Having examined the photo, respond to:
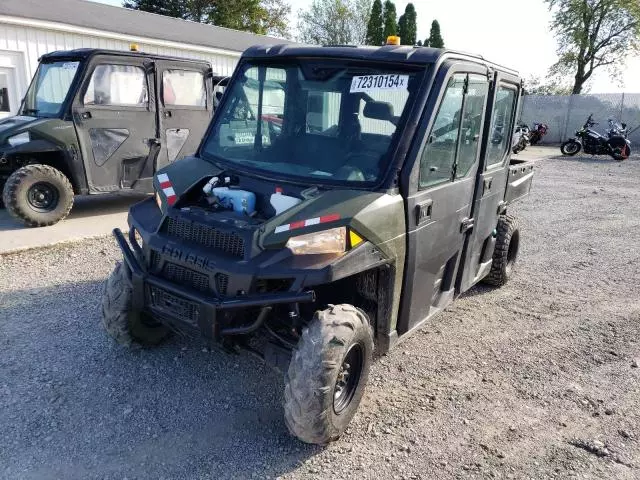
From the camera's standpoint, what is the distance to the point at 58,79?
24.6ft

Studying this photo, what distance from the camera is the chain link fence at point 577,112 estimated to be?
922 inches

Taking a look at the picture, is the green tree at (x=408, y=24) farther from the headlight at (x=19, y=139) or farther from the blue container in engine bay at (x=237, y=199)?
the blue container in engine bay at (x=237, y=199)

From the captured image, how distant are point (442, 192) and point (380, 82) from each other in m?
0.84

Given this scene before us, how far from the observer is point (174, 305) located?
305 cm

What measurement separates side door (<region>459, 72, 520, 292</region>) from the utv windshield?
3.86 ft

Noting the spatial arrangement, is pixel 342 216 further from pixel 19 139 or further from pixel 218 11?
pixel 218 11

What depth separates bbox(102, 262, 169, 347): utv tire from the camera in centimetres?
351

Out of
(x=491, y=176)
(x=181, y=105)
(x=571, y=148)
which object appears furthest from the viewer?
(x=571, y=148)

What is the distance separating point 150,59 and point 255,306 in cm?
615

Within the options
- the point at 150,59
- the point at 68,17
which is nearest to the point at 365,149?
the point at 150,59

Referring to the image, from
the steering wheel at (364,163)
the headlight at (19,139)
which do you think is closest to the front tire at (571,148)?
the headlight at (19,139)

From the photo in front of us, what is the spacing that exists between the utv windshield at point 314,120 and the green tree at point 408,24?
36.9 metres

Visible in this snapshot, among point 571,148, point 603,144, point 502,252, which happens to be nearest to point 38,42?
point 502,252

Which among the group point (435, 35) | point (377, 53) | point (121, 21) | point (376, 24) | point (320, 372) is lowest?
point (320, 372)
